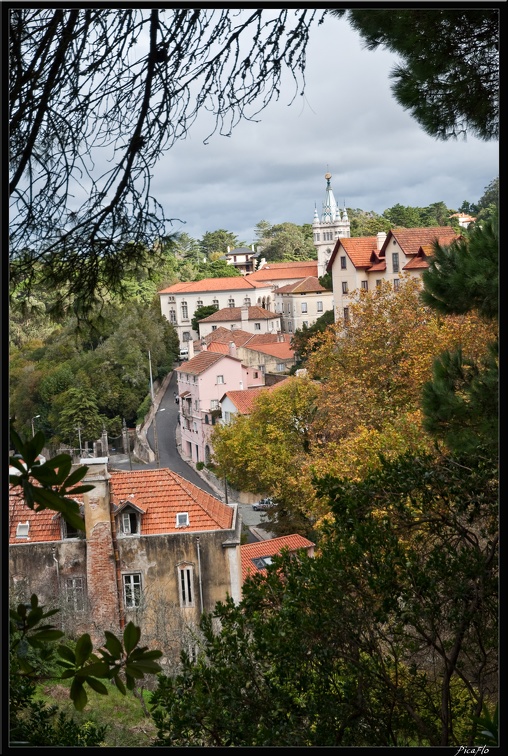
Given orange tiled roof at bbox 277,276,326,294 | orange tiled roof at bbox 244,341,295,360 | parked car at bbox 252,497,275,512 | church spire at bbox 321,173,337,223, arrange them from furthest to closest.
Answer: parked car at bbox 252,497,275,512 < orange tiled roof at bbox 244,341,295,360 < orange tiled roof at bbox 277,276,326,294 < church spire at bbox 321,173,337,223

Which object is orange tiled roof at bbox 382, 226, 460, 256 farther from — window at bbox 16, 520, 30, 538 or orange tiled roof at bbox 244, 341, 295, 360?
window at bbox 16, 520, 30, 538

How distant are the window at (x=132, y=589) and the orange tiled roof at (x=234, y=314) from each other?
142 centimetres

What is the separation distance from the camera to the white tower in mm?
3576

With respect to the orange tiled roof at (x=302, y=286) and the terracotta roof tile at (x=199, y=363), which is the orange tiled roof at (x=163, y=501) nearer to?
the terracotta roof tile at (x=199, y=363)

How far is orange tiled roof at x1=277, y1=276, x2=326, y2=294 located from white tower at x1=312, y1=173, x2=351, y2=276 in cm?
9

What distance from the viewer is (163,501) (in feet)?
13.9

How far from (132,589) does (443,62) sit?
3.16 metres

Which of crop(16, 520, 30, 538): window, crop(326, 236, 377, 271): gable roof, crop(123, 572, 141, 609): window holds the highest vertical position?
crop(326, 236, 377, 271): gable roof

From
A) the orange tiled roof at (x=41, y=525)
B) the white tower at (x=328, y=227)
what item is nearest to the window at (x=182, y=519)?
the orange tiled roof at (x=41, y=525)

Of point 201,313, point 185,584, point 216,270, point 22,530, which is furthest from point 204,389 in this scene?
point 22,530

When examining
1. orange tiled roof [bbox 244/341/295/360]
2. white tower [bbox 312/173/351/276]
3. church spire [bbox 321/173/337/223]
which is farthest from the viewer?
orange tiled roof [bbox 244/341/295/360]

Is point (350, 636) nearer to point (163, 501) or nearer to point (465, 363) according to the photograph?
point (465, 363)

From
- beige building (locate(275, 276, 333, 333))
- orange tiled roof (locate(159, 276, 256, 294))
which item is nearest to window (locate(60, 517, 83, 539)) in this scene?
orange tiled roof (locate(159, 276, 256, 294))

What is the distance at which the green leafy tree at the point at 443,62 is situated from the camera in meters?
2.35
